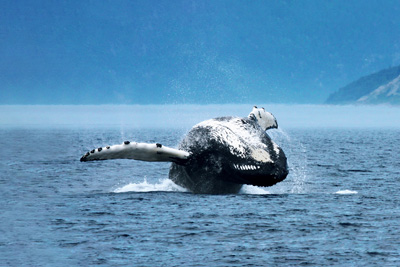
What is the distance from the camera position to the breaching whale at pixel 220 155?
15188 millimetres

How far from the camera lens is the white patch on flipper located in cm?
1555

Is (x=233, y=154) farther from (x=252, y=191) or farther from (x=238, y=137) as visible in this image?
(x=252, y=191)

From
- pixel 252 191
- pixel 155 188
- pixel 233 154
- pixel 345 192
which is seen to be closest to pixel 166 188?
pixel 155 188

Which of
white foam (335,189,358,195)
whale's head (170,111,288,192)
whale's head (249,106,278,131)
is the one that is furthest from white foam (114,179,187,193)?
white foam (335,189,358,195)

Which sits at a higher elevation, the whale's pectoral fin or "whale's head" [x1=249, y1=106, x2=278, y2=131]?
"whale's head" [x1=249, y1=106, x2=278, y2=131]

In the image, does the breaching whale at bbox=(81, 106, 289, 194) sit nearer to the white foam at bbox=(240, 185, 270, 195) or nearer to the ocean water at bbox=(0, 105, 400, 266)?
the ocean water at bbox=(0, 105, 400, 266)

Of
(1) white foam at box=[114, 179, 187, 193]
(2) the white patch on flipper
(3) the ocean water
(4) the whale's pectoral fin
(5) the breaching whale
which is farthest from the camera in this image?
(1) white foam at box=[114, 179, 187, 193]

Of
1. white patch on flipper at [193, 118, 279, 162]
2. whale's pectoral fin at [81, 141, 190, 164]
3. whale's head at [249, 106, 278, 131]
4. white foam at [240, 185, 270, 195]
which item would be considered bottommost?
white foam at [240, 185, 270, 195]

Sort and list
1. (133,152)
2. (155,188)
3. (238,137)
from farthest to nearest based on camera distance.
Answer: (155,188), (238,137), (133,152)

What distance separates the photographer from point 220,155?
16.0m

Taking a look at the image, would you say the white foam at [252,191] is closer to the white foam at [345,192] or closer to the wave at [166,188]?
the wave at [166,188]

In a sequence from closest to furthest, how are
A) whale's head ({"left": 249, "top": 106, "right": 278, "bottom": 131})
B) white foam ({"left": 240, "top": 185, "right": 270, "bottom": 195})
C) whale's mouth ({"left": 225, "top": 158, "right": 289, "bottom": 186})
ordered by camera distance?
whale's mouth ({"left": 225, "top": 158, "right": 289, "bottom": 186})
white foam ({"left": 240, "top": 185, "right": 270, "bottom": 195})
whale's head ({"left": 249, "top": 106, "right": 278, "bottom": 131})

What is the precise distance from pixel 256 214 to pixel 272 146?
164cm

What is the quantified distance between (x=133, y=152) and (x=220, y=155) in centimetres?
215
